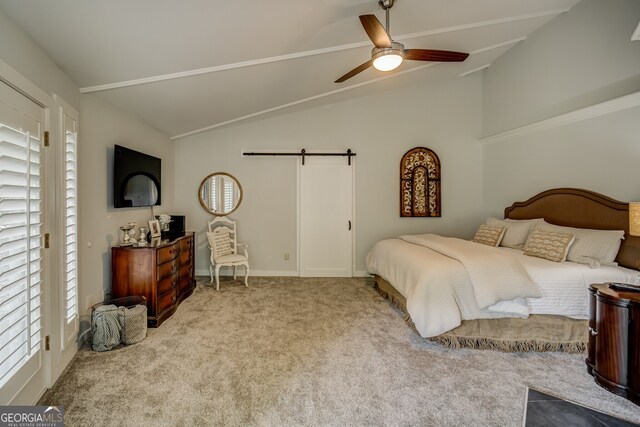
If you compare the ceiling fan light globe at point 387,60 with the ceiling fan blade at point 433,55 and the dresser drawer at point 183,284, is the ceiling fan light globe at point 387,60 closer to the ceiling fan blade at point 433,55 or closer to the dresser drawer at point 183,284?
the ceiling fan blade at point 433,55

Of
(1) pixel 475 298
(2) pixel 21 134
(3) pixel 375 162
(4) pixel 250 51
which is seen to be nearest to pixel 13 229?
(2) pixel 21 134

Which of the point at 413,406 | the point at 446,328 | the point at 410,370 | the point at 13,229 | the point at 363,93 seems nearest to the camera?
the point at 13,229

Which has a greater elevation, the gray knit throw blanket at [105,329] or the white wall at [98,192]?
the white wall at [98,192]

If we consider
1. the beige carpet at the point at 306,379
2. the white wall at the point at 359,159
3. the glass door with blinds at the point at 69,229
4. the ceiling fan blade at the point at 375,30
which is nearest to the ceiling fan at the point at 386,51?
the ceiling fan blade at the point at 375,30

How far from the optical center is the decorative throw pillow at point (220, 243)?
446 cm

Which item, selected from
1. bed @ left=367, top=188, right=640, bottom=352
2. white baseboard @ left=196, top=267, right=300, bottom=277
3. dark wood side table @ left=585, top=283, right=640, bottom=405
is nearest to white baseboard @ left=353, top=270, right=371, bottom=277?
white baseboard @ left=196, top=267, right=300, bottom=277

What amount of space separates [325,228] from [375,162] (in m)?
1.45

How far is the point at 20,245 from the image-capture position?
1.70 meters

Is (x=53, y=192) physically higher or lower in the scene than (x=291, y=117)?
lower

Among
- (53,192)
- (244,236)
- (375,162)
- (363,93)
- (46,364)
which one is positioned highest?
(363,93)

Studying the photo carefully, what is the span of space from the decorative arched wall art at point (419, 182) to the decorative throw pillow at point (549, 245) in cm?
192

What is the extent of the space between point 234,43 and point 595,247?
388cm

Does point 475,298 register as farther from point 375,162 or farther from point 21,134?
point 21,134

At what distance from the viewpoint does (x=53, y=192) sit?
2.11 metres
